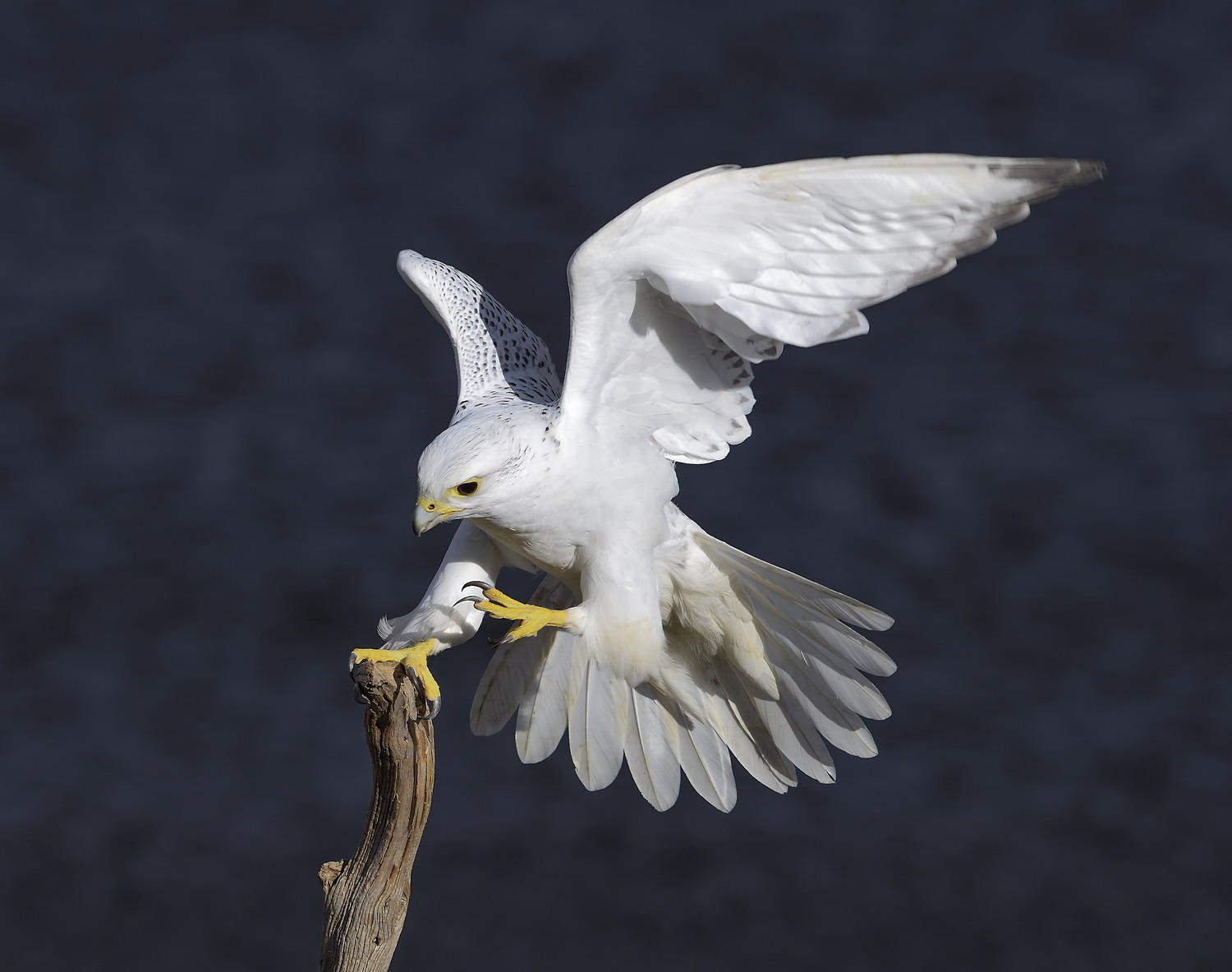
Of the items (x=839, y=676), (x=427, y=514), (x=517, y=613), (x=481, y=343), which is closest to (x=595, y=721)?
(x=839, y=676)

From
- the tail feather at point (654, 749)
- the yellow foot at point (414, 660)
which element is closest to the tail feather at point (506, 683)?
the tail feather at point (654, 749)

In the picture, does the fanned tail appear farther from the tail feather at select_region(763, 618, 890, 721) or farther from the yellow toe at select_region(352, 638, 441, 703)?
the yellow toe at select_region(352, 638, 441, 703)

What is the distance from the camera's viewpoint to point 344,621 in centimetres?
1026

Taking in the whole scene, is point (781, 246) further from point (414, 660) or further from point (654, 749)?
point (654, 749)

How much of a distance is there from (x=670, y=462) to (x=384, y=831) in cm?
135

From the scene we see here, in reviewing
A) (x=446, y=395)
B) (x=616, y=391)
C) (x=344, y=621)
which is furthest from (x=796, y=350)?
(x=616, y=391)

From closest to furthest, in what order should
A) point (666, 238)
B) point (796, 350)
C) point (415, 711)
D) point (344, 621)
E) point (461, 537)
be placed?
point (666, 238) → point (415, 711) → point (461, 537) → point (344, 621) → point (796, 350)

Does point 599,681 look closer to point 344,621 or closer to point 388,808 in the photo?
point 388,808

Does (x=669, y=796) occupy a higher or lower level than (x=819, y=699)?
lower

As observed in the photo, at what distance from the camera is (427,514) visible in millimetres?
4684

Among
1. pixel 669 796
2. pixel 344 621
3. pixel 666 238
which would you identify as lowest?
pixel 344 621

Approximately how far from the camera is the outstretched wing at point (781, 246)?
4453mm

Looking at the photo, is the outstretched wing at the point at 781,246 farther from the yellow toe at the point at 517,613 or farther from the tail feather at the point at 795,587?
the tail feather at the point at 795,587

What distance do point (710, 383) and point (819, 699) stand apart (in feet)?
4.17
